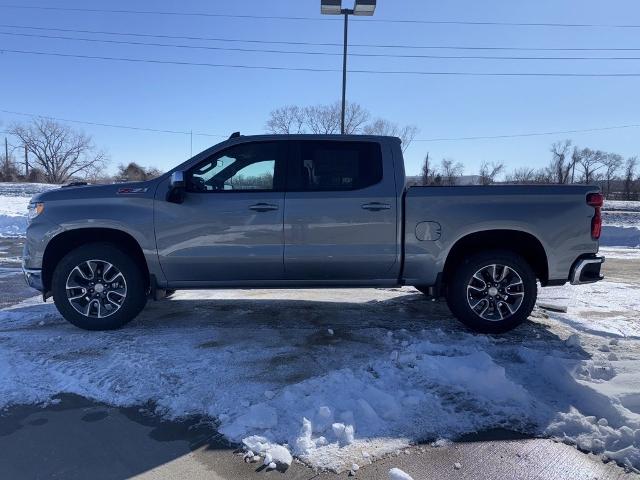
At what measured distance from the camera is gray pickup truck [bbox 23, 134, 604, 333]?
4.97 metres

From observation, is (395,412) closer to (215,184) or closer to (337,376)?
(337,376)

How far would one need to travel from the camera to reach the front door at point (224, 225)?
16.4ft

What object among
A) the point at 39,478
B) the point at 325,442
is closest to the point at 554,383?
the point at 325,442

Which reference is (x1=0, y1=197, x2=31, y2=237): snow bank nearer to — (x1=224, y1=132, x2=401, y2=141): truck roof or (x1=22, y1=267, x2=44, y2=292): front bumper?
(x1=22, y1=267, x2=44, y2=292): front bumper

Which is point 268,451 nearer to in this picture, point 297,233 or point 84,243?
point 297,233

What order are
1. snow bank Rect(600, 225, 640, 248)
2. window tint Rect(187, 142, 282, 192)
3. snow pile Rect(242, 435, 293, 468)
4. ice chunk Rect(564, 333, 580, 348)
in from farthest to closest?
snow bank Rect(600, 225, 640, 248) → window tint Rect(187, 142, 282, 192) → ice chunk Rect(564, 333, 580, 348) → snow pile Rect(242, 435, 293, 468)

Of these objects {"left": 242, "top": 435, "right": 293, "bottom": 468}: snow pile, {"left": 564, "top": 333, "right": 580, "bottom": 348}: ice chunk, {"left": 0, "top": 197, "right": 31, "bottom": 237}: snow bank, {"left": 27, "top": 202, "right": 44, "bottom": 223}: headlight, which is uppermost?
{"left": 27, "top": 202, "right": 44, "bottom": 223}: headlight

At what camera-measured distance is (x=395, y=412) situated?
3328 millimetres

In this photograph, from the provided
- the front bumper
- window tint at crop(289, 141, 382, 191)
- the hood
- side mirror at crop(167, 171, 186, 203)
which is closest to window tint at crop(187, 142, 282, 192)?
side mirror at crop(167, 171, 186, 203)

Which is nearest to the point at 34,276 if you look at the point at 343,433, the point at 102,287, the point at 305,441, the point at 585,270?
the point at 102,287

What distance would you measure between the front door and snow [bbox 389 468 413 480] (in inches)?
106

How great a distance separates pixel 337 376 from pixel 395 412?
617 millimetres

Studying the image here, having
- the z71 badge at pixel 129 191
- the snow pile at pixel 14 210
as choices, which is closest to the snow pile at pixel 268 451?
the z71 badge at pixel 129 191

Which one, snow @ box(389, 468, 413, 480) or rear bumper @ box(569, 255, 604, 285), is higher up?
rear bumper @ box(569, 255, 604, 285)
